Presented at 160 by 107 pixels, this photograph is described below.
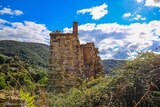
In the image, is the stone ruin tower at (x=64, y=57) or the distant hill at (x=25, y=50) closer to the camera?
the stone ruin tower at (x=64, y=57)

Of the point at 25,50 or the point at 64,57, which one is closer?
the point at 64,57

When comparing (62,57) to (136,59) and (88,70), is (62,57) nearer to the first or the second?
(88,70)

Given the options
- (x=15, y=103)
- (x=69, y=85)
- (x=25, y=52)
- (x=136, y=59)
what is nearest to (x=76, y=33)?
(x=69, y=85)

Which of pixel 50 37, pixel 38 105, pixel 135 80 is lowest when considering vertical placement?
pixel 38 105

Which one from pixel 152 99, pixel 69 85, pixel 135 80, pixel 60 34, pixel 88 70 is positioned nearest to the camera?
pixel 152 99

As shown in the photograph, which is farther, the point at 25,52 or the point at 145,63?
the point at 25,52

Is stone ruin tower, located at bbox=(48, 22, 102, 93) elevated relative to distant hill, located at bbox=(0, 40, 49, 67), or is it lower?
lower

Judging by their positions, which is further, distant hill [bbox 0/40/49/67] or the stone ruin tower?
distant hill [bbox 0/40/49/67]

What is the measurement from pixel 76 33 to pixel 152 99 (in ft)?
50.9

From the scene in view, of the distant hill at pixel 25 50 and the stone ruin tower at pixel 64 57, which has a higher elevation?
the distant hill at pixel 25 50

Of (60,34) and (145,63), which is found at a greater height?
(60,34)

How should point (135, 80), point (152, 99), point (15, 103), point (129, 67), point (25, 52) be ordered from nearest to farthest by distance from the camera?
point (15, 103)
point (152, 99)
point (135, 80)
point (129, 67)
point (25, 52)

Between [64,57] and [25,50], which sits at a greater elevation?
[25,50]

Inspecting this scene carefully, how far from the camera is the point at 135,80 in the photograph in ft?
18.2
